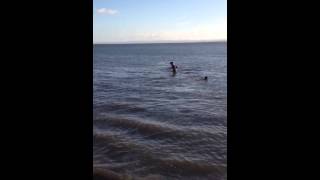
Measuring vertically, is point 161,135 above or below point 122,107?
below

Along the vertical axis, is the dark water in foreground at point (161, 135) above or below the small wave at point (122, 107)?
below

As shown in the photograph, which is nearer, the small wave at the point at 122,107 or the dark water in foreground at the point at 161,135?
the dark water in foreground at the point at 161,135

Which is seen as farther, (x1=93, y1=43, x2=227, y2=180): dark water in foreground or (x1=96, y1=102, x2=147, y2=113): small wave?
(x1=96, y1=102, x2=147, y2=113): small wave

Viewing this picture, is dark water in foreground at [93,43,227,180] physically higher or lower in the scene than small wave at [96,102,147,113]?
lower

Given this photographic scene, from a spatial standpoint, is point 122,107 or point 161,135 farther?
point 122,107
